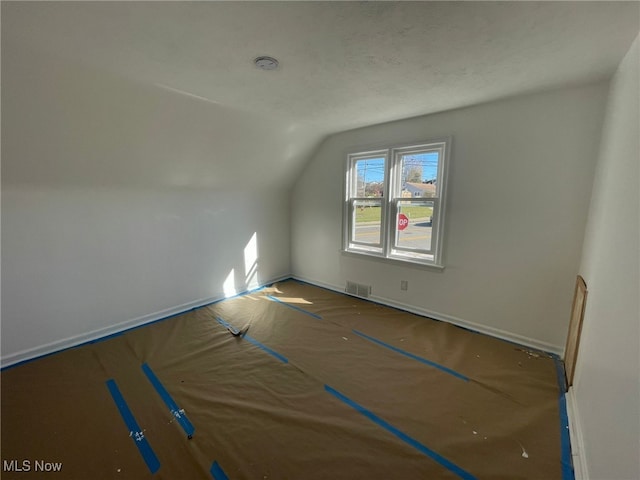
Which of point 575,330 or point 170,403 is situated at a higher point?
point 575,330

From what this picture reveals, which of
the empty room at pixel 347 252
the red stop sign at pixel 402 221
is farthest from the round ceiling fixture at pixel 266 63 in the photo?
the red stop sign at pixel 402 221

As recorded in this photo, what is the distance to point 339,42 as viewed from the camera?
155 cm

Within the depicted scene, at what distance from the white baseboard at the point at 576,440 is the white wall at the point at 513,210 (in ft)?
2.74

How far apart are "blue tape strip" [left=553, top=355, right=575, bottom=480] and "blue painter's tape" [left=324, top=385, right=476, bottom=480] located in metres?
0.55

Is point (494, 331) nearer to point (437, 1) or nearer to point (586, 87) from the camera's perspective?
point (586, 87)

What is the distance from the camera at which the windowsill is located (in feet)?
10.2

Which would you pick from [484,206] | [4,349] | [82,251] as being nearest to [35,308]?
[4,349]

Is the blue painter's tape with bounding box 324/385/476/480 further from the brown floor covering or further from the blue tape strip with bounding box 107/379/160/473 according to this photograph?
the blue tape strip with bounding box 107/379/160/473

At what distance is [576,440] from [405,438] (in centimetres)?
104

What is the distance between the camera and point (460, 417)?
70.2 inches

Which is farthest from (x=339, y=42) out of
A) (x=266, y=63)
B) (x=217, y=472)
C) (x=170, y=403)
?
(x=170, y=403)

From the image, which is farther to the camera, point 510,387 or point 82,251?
point 82,251

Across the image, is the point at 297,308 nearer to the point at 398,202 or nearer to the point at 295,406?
the point at 295,406

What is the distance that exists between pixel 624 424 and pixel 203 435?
213cm
